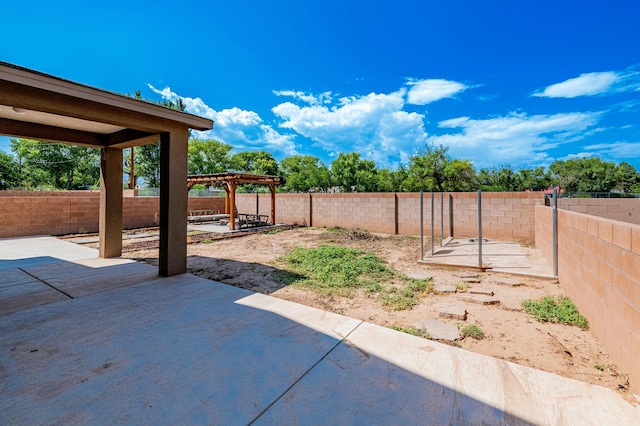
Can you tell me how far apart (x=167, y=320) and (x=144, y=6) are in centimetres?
1090

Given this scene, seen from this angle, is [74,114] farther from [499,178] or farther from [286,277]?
[499,178]

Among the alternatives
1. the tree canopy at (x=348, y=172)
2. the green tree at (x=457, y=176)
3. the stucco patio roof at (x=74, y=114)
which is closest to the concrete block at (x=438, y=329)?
the stucco patio roof at (x=74, y=114)

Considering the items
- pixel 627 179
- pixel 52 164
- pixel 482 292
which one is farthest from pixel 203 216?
pixel 627 179

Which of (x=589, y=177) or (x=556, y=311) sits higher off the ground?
(x=589, y=177)

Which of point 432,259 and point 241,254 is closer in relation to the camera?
point 432,259

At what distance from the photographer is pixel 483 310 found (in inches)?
140

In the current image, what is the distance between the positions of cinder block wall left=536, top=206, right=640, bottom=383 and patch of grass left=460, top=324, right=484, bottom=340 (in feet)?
3.19

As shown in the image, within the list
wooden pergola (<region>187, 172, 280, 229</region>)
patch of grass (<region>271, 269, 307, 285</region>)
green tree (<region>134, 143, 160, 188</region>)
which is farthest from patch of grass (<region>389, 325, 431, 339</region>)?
green tree (<region>134, 143, 160, 188</region>)

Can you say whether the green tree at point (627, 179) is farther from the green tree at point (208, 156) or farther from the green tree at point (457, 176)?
the green tree at point (208, 156)

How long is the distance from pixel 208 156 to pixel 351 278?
114 feet

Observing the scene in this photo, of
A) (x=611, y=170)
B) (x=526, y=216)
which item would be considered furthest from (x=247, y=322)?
(x=611, y=170)

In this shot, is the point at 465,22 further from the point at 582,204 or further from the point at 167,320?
the point at 167,320

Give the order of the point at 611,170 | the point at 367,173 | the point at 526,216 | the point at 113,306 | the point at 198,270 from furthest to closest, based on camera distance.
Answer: the point at 611,170 → the point at 367,173 → the point at 526,216 → the point at 198,270 → the point at 113,306

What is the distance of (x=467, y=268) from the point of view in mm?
5621
